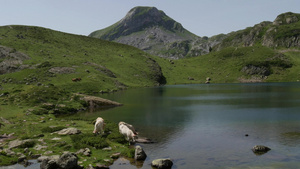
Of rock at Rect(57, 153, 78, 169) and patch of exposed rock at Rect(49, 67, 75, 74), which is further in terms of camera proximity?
patch of exposed rock at Rect(49, 67, 75, 74)

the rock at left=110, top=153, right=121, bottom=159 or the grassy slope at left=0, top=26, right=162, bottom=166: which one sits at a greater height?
the grassy slope at left=0, top=26, right=162, bottom=166

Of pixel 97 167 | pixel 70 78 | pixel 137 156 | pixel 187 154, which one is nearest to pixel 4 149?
pixel 97 167

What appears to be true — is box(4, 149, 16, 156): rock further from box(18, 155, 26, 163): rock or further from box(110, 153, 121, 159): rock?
box(110, 153, 121, 159): rock

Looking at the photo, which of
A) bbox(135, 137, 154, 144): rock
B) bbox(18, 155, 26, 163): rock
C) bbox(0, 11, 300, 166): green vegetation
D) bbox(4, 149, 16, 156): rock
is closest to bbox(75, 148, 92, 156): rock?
bbox(0, 11, 300, 166): green vegetation

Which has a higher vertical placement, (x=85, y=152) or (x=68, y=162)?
(x=68, y=162)

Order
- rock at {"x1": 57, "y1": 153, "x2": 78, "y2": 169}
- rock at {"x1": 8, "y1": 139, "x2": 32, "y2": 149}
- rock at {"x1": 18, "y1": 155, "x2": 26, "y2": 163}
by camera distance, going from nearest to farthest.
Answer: rock at {"x1": 57, "y1": 153, "x2": 78, "y2": 169}, rock at {"x1": 18, "y1": 155, "x2": 26, "y2": 163}, rock at {"x1": 8, "y1": 139, "x2": 32, "y2": 149}

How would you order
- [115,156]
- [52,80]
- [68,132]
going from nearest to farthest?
1. [115,156]
2. [68,132]
3. [52,80]

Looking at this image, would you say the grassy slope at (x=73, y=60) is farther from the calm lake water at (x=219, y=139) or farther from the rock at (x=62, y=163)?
the rock at (x=62, y=163)

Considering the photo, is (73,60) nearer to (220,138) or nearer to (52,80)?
(52,80)

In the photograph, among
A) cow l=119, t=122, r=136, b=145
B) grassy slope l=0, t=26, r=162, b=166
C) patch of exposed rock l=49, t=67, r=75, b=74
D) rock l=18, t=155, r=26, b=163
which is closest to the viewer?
rock l=18, t=155, r=26, b=163

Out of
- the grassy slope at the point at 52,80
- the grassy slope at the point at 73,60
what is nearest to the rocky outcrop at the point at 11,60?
the grassy slope at the point at 52,80

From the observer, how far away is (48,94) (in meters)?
61.4

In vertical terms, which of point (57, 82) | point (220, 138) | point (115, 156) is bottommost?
point (220, 138)

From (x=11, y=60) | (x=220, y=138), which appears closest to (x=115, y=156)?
(x=220, y=138)
